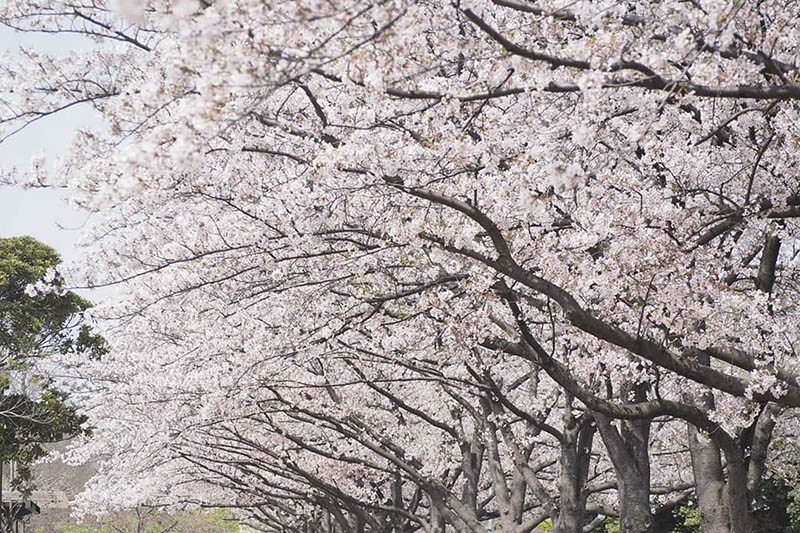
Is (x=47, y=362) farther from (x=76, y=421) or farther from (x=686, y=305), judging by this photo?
(x=686, y=305)

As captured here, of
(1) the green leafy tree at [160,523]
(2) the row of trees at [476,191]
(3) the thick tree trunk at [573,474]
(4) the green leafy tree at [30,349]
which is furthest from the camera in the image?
(1) the green leafy tree at [160,523]

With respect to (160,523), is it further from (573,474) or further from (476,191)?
(476,191)

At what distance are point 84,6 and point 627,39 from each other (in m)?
2.97

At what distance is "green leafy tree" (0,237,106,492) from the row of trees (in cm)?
1285

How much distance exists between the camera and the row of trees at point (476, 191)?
3867 millimetres

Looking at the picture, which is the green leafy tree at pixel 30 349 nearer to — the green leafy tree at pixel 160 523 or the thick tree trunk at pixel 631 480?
the green leafy tree at pixel 160 523

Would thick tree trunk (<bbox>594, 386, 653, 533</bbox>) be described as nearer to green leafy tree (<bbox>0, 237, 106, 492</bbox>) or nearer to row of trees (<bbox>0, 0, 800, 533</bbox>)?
row of trees (<bbox>0, 0, 800, 533</bbox>)

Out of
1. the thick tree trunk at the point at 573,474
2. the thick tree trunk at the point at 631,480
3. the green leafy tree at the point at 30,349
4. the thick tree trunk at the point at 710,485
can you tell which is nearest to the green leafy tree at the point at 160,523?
the green leafy tree at the point at 30,349

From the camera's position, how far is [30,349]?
23516 mm

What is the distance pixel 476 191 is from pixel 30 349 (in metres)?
20.9

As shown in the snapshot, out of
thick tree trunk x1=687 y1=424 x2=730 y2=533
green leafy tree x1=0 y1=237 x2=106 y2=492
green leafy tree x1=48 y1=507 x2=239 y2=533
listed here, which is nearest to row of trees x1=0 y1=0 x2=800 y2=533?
thick tree trunk x1=687 y1=424 x2=730 y2=533

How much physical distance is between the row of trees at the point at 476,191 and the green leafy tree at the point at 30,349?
12.8 metres

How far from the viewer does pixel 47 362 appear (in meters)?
20.9

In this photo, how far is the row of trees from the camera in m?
3.87
